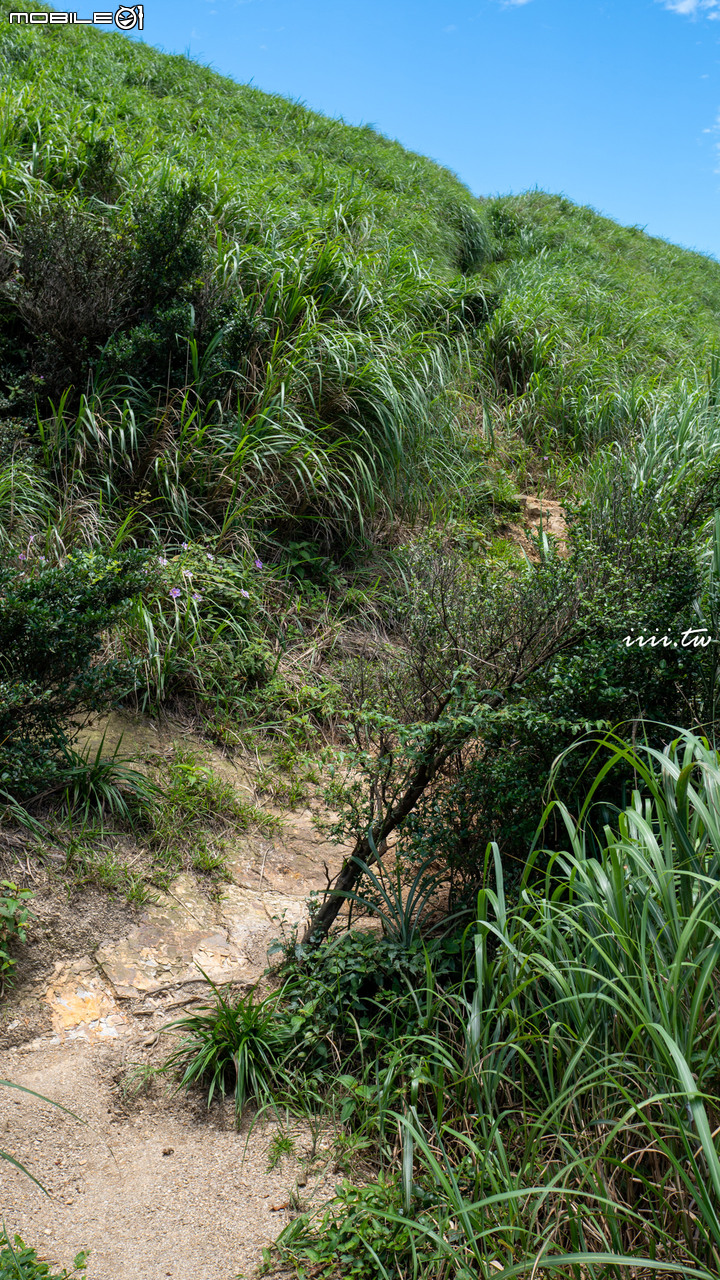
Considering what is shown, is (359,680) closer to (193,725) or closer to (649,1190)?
(193,725)

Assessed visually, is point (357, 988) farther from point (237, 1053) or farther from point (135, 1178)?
point (135, 1178)

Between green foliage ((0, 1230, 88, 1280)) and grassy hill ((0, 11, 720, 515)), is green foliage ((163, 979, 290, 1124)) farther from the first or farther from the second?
grassy hill ((0, 11, 720, 515))

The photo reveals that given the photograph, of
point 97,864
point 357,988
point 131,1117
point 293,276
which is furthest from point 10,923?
point 293,276

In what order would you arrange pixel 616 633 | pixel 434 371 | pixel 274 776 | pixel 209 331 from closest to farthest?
pixel 616 633 < pixel 274 776 < pixel 209 331 < pixel 434 371

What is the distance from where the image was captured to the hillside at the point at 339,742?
2.06 meters

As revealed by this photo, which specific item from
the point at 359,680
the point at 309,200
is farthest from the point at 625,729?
the point at 309,200

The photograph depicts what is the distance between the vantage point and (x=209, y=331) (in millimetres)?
5250

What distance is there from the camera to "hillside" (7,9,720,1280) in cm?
206

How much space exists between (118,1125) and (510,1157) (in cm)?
118

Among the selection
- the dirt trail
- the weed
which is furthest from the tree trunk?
the weed

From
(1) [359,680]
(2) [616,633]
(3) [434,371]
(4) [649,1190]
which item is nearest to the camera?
(4) [649,1190]

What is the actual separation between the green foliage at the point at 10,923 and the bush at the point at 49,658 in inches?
14.8

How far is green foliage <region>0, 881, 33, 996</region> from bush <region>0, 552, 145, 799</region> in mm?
376

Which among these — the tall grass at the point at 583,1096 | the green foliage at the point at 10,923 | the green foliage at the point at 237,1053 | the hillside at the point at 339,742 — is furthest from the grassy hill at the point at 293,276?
the tall grass at the point at 583,1096
